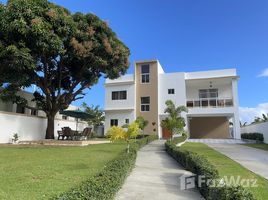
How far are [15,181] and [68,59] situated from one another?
1356 centimetres

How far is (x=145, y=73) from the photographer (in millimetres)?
29484

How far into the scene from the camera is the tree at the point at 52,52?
14.2 meters

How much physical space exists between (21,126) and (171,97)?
16.9 meters

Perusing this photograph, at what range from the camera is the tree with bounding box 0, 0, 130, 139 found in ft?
46.6

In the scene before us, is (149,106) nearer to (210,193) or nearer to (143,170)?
(143,170)

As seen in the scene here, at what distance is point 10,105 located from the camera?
20109 millimetres

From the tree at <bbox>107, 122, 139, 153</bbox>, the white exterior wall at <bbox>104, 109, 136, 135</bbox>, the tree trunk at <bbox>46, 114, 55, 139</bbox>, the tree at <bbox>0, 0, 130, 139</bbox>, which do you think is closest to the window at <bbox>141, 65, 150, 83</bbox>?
the white exterior wall at <bbox>104, 109, 136, 135</bbox>

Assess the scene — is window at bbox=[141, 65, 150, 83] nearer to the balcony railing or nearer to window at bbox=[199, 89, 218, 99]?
the balcony railing

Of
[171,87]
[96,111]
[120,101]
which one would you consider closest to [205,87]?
[171,87]

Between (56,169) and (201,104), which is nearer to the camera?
(56,169)

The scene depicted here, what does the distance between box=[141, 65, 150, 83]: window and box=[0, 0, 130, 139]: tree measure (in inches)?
361

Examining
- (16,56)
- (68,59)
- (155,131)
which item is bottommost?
(155,131)

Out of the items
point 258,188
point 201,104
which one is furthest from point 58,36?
point 201,104

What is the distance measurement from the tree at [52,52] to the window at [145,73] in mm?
9164
